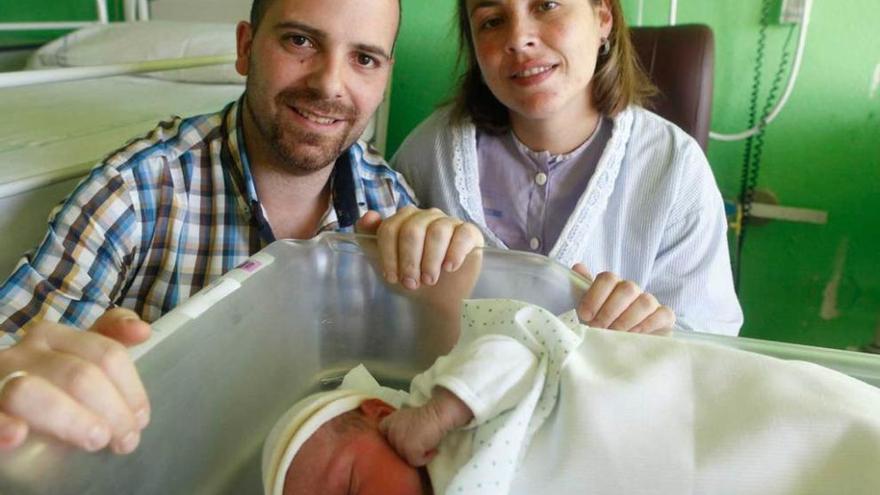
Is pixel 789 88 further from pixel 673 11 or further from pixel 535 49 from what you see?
pixel 535 49

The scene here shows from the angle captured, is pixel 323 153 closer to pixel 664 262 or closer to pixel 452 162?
pixel 452 162

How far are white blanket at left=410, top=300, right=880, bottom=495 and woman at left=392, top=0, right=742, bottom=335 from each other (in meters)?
0.40

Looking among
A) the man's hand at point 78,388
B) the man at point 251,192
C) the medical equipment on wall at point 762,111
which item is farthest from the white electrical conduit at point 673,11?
the man's hand at point 78,388

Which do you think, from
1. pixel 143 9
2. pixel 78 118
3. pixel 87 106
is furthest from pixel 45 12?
pixel 78 118

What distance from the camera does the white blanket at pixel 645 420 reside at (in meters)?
0.51

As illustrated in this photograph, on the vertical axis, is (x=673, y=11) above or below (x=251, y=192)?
above

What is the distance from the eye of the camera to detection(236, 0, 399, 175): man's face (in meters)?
0.96

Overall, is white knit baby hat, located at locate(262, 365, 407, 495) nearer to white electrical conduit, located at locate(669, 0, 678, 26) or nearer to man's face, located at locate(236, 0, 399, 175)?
man's face, located at locate(236, 0, 399, 175)

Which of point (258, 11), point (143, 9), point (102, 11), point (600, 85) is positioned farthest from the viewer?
point (143, 9)

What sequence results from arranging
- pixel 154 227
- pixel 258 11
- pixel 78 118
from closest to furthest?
1. pixel 154 227
2. pixel 258 11
3. pixel 78 118

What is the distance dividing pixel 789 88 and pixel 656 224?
689mm

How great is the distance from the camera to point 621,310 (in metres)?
0.67

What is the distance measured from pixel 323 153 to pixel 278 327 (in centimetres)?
34

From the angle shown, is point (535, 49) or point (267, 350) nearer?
point (267, 350)
